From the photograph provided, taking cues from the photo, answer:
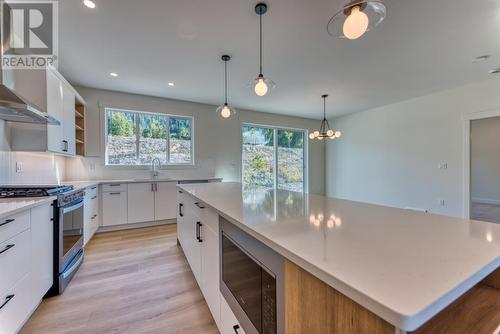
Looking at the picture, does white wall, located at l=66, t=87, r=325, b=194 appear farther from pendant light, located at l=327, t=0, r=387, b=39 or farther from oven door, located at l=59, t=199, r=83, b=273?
pendant light, located at l=327, t=0, r=387, b=39

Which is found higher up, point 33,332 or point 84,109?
point 84,109

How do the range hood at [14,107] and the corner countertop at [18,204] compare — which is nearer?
the corner countertop at [18,204]

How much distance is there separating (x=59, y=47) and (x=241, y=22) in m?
2.28

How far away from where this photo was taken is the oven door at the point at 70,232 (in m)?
1.96

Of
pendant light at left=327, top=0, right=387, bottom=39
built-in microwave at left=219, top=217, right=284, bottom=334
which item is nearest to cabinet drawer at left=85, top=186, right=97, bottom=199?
built-in microwave at left=219, top=217, right=284, bottom=334

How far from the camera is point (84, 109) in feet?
12.8

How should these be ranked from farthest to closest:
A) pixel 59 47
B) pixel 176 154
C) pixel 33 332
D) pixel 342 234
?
pixel 176 154 → pixel 59 47 → pixel 33 332 → pixel 342 234

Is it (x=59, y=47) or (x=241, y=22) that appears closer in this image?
(x=241, y=22)

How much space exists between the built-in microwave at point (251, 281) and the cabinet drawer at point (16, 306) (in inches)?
52.4

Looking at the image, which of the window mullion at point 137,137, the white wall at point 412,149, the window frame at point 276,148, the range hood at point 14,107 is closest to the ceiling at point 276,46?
the white wall at point 412,149

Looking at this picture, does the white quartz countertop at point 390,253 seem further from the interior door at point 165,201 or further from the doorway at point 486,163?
the doorway at point 486,163

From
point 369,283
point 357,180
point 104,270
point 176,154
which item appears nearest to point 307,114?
point 357,180

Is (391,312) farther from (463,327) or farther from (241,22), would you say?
(241,22)

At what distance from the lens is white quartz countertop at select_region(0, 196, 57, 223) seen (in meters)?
1.29
